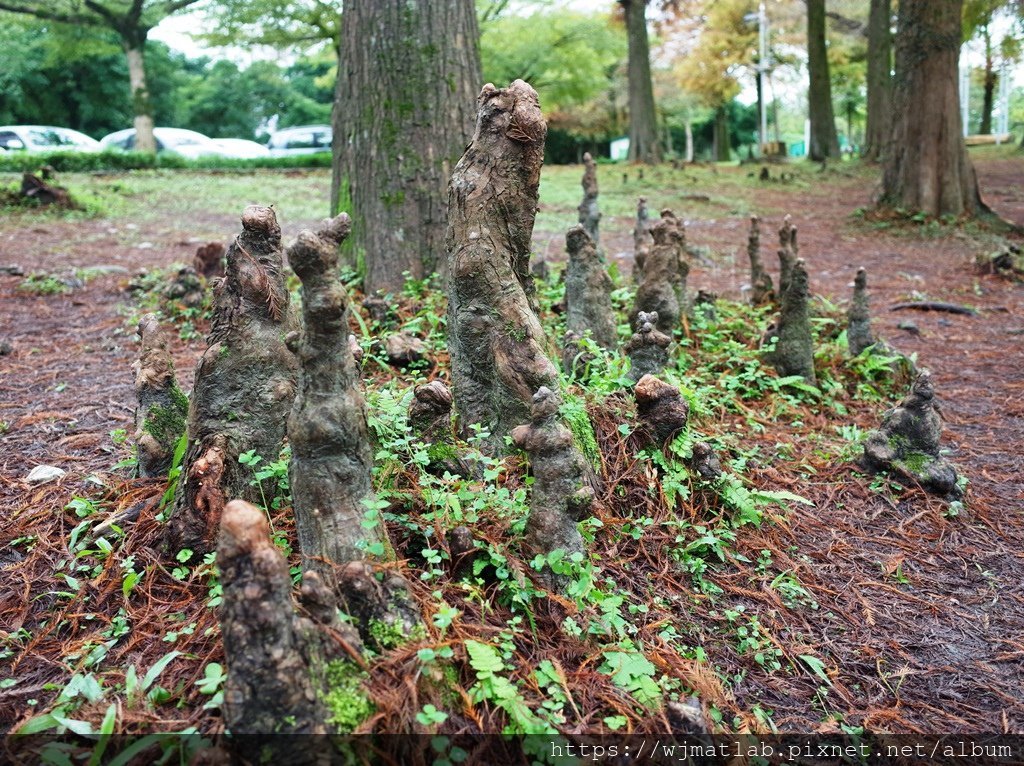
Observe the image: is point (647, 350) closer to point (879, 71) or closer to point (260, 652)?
point (260, 652)

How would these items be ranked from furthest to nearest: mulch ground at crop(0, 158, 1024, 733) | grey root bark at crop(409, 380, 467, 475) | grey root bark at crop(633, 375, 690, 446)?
grey root bark at crop(633, 375, 690, 446), grey root bark at crop(409, 380, 467, 475), mulch ground at crop(0, 158, 1024, 733)

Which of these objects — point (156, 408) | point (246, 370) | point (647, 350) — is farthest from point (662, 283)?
point (156, 408)

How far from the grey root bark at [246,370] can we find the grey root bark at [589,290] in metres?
2.22

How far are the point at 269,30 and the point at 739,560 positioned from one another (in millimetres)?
27010

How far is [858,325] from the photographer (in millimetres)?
5410

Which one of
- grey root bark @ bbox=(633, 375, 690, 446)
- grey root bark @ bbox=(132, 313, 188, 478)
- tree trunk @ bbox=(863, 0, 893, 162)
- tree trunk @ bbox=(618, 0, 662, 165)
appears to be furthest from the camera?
tree trunk @ bbox=(618, 0, 662, 165)

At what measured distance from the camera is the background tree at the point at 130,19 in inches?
936

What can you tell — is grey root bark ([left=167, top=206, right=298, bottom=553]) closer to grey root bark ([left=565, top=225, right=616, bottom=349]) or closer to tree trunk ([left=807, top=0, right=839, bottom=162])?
grey root bark ([left=565, top=225, right=616, bottom=349])

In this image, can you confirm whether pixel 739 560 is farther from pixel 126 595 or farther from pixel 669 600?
pixel 126 595

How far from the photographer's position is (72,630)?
7.91ft

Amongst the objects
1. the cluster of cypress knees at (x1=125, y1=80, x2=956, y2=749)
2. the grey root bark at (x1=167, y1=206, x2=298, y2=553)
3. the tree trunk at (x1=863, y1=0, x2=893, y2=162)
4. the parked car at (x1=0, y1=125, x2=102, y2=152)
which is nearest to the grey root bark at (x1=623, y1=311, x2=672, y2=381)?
the cluster of cypress knees at (x1=125, y1=80, x2=956, y2=749)

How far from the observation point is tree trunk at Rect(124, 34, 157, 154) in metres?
23.7

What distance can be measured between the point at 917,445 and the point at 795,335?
131cm

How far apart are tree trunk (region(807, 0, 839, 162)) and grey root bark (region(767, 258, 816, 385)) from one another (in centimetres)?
2054
